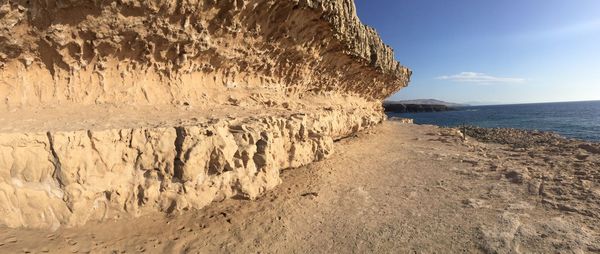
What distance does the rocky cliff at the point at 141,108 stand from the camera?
213 inches

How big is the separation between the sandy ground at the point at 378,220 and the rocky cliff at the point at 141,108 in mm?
419

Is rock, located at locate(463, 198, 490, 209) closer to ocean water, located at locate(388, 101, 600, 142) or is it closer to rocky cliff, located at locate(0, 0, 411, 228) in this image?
rocky cliff, located at locate(0, 0, 411, 228)

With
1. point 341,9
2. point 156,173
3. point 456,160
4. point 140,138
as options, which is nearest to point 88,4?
point 140,138

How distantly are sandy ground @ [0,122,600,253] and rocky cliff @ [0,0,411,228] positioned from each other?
0.42m

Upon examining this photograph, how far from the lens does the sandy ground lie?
5797mm

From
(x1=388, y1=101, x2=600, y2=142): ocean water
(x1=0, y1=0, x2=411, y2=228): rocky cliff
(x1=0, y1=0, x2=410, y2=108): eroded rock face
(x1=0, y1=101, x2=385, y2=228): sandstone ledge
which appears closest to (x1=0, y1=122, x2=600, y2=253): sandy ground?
(x1=0, y1=101, x2=385, y2=228): sandstone ledge

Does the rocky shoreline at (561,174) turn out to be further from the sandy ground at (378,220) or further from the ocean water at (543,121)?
the ocean water at (543,121)

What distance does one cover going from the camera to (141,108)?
7586 millimetres

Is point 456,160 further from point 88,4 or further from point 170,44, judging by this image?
point 88,4

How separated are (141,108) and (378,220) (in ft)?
19.5

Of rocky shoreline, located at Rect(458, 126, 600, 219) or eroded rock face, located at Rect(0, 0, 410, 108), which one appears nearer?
eroded rock face, located at Rect(0, 0, 410, 108)

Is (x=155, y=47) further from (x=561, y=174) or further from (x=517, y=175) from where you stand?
(x=561, y=174)

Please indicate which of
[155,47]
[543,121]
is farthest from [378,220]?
[543,121]

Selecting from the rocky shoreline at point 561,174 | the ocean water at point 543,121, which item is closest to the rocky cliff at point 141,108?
the rocky shoreline at point 561,174
